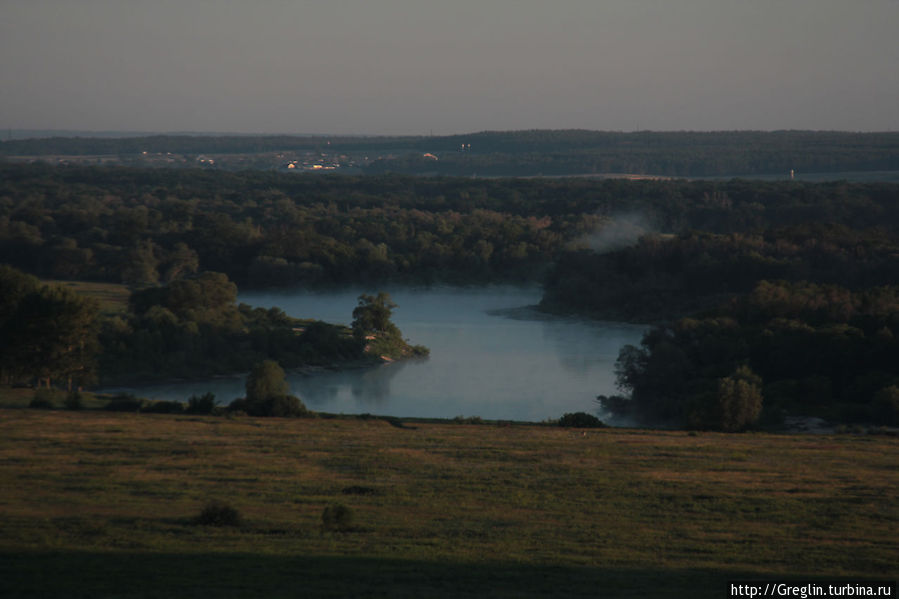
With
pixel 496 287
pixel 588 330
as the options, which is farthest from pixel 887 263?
pixel 496 287

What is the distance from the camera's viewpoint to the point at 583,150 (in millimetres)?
122938

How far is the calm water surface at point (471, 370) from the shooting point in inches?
1011

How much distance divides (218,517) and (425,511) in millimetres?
2148

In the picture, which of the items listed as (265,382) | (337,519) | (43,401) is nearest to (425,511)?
(337,519)

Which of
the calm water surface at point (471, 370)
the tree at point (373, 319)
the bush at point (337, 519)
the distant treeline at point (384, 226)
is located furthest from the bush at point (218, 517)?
the distant treeline at point (384, 226)

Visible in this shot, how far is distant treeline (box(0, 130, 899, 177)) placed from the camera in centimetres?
10000

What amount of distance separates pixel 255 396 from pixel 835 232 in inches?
1278

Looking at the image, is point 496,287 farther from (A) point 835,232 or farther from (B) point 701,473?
(B) point 701,473

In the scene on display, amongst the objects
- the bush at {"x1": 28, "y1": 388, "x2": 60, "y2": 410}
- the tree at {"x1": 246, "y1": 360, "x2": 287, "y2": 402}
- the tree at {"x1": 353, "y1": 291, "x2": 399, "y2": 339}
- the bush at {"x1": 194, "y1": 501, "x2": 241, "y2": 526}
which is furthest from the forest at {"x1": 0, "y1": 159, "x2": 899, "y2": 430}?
the bush at {"x1": 194, "y1": 501, "x2": 241, "y2": 526}

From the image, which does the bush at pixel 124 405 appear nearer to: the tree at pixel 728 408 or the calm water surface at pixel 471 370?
the calm water surface at pixel 471 370

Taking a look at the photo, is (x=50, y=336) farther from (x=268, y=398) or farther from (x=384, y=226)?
Result: (x=384, y=226)

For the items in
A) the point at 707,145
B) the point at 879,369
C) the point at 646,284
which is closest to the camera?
the point at 879,369

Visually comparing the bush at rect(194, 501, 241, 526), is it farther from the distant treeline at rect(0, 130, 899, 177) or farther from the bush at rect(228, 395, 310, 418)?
the distant treeline at rect(0, 130, 899, 177)

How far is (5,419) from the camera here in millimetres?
15227
